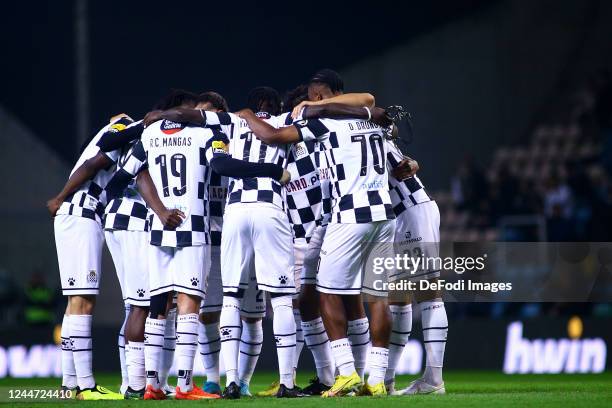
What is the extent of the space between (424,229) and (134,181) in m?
2.34

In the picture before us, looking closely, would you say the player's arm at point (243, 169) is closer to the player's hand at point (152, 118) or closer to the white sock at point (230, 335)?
the player's hand at point (152, 118)

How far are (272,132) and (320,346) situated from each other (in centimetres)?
180

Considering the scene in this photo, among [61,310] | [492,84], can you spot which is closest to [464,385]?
[61,310]

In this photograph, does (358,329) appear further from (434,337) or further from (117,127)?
(117,127)

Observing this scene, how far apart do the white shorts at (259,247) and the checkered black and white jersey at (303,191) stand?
27.9 inches

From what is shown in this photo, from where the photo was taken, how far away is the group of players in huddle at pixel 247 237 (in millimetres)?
8805

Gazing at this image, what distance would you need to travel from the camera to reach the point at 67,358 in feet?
32.2

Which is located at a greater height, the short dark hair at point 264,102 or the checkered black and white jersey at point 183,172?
the short dark hair at point 264,102

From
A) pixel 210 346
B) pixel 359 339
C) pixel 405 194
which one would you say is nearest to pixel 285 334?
pixel 359 339

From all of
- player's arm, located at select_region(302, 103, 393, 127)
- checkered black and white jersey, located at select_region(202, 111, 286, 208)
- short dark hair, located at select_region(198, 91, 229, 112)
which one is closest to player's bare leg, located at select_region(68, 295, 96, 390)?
checkered black and white jersey, located at select_region(202, 111, 286, 208)

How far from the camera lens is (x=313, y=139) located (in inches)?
351

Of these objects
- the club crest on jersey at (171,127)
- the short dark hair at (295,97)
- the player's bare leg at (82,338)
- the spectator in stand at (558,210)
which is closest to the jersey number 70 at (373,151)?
the short dark hair at (295,97)

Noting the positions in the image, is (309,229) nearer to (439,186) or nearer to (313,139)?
(313,139)

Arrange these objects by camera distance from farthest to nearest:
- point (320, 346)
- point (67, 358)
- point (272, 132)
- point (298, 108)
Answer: point (67, 358) < point (320, 346) < point (298, 108) < point (272, 132)
